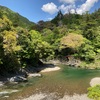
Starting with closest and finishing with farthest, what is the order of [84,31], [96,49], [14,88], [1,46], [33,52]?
[14,88]
[1,46]
[33,52]
[96,49]
[84,31]

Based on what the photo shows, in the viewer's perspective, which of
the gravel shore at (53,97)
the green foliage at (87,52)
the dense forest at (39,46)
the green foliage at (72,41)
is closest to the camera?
the gravel shore at (53,97)

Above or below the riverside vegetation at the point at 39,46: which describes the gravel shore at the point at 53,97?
below

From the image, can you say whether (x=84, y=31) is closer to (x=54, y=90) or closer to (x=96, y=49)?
(x=96, y=49)

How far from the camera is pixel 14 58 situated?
41438 millimetres

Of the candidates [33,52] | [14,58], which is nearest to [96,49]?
[33,52]

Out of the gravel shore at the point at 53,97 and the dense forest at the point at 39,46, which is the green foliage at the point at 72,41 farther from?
the gravel shore at the point at 53,97

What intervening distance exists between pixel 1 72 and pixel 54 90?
13.9m

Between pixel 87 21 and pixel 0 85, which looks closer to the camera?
pixel 0 85

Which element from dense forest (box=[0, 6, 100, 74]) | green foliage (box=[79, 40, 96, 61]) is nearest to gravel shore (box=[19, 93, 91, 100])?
dense forest (box=[0, 6, 100, 74])

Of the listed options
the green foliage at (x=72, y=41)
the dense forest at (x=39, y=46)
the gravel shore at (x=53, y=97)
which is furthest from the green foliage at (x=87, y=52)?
the gravel shore at (x=53, y=97)

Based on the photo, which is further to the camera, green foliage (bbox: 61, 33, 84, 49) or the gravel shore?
green foliage (bbox: 61, 33, 84, 49)

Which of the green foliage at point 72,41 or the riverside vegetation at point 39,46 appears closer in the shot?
the riverside vegetation at point 39,46

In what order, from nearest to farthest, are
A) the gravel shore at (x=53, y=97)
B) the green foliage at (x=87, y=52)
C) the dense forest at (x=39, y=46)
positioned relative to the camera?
the gravel shore at (x=53, y=97)
the dense forest at (x=39, y=46)
the green foliage at (x=87, y=52)

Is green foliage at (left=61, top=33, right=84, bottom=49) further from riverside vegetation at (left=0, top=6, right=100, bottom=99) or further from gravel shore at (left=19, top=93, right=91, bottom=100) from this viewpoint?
gravel shore at (left=19, top=93, right=91, bottom=100)
